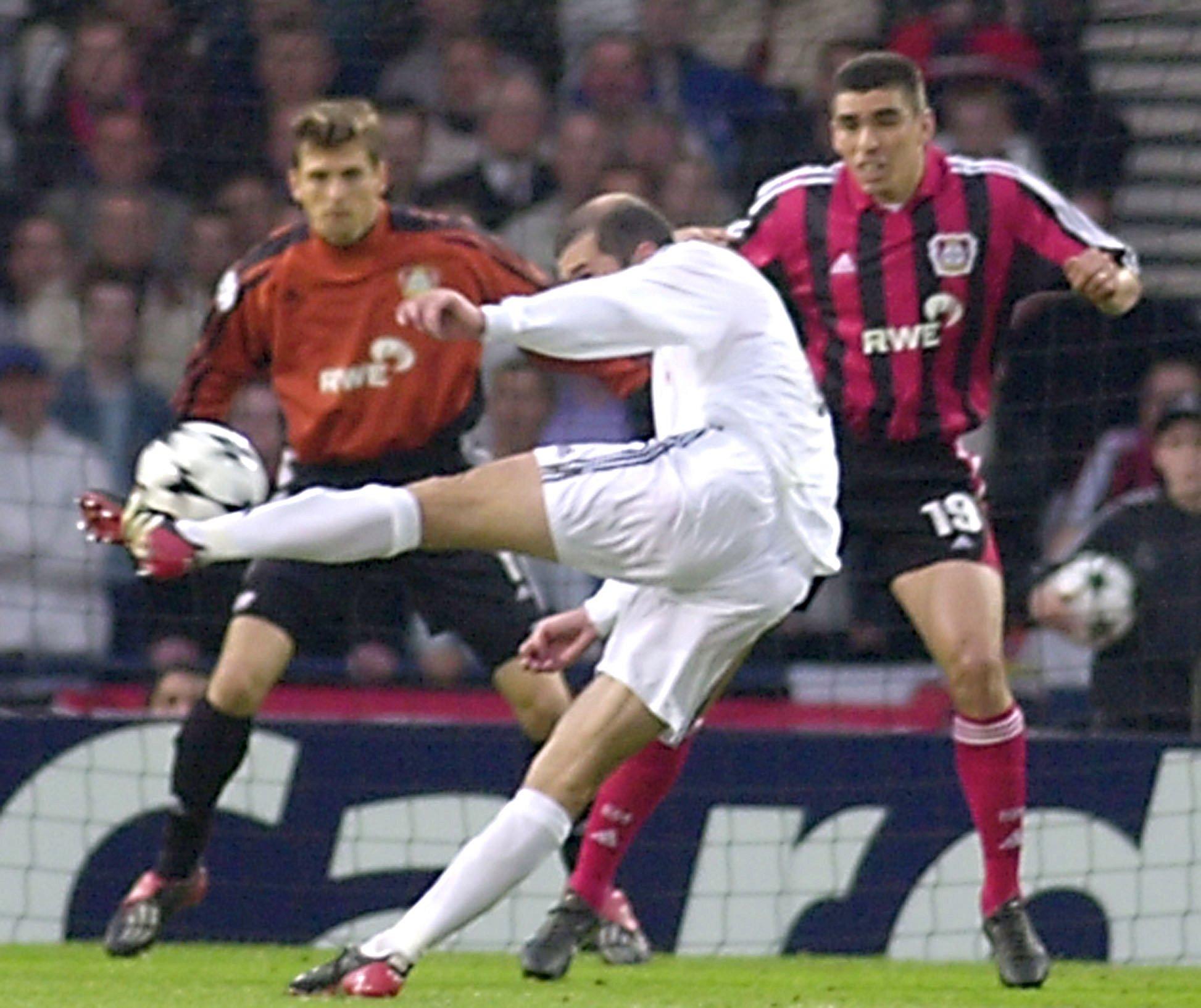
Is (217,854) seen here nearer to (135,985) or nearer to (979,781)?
(135,985)

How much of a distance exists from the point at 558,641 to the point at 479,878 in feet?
2.55

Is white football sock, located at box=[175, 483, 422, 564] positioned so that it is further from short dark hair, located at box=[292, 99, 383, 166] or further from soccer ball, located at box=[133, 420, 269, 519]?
short dark hair, located at box=[292, 99, 383, 166]

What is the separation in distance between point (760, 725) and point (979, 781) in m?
2.22

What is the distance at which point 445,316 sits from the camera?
5.42m

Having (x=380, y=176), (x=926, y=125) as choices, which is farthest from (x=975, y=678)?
(x=380, y=176)

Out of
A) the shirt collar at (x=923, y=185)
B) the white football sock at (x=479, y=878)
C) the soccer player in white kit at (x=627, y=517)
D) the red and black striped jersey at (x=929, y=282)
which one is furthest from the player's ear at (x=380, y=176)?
the white football sock at (x=479, y=878)

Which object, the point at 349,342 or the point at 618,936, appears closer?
the point at 618,936

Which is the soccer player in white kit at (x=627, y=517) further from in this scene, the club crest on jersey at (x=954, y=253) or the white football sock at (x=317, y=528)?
the club crest on jersey at (x=954, y=253)

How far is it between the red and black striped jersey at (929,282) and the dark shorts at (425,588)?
0.98 meters

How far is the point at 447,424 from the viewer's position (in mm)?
7234

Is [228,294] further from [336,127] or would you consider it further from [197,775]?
[197,775]

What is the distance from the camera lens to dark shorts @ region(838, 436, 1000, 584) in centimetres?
658

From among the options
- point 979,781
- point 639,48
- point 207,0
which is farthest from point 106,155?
point 979,781

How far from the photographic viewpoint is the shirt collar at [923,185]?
6879mm
